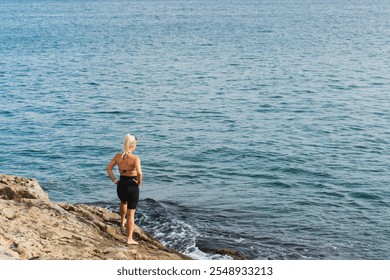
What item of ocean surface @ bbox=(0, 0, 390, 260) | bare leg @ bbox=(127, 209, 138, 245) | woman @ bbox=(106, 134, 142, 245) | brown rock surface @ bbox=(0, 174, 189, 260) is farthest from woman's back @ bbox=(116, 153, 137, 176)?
ocean surface @ bbox=(0, 0, 390, 260)

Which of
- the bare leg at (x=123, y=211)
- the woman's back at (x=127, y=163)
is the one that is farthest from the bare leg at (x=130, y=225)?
the woman's back at (x=127, y=163)

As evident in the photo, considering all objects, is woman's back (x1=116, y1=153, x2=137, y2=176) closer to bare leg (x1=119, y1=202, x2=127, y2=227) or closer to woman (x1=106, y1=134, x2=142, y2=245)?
woman (x1=106, y1=134, x2=142, y2=245)

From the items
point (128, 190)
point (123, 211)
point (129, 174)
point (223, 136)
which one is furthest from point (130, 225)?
point (223, 136)

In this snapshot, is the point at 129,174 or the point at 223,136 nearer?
the point at 129,174

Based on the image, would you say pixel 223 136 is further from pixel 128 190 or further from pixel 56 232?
pixel 56 232

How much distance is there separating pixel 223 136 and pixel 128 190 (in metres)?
20.5

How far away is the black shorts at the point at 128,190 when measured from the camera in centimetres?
1388

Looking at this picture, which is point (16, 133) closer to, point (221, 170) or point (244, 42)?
point (221, 170)

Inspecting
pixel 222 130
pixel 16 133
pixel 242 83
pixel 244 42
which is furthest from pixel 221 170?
pixel 244 42

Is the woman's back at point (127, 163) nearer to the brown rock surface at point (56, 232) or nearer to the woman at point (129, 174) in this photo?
the woman at point (129, 174)

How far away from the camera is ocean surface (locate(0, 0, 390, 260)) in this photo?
2170 cm

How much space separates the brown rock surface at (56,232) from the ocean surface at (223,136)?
3281 mm

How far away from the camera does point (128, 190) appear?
45.9 ft

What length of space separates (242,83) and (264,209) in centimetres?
2821
